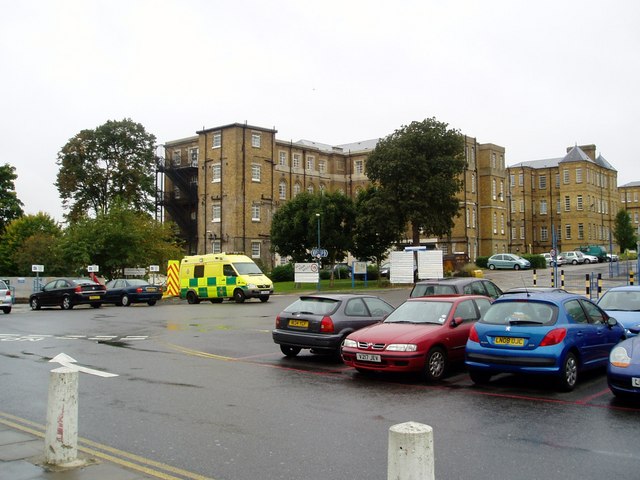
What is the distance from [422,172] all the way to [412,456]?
45144mm

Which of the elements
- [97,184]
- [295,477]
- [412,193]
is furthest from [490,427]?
[97,184]

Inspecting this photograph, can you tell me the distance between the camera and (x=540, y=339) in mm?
9469

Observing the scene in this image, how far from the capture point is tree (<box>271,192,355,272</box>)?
159 ft

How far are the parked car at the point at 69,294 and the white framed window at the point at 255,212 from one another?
32.3 metres

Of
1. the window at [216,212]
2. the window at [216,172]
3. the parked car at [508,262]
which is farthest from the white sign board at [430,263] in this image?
the window at [216,172]

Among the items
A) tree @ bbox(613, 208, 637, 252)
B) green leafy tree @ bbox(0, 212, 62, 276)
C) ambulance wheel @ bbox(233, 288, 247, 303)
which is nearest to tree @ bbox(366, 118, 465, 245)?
ambulance wheel @ bbox(233, 288, 247, 303)

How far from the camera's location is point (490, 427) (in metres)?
7.37

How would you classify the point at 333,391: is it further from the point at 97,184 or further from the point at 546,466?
the point at 97,184

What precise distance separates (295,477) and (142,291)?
28.8 meters

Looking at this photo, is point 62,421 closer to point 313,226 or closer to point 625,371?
point 625,371

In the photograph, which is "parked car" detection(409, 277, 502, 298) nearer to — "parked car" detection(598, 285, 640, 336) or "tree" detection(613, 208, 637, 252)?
"parked car" detection(598, 285, 640, 336)

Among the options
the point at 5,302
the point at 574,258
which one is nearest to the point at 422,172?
the point at 574,258

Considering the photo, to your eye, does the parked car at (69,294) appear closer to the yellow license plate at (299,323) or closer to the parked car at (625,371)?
the yellow license plate at (299,323)

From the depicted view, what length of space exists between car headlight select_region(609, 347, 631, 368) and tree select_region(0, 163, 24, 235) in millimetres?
68267
